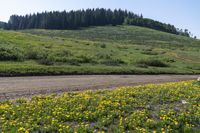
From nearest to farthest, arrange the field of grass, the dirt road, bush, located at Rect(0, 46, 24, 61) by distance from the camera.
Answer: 1. the field of grass
2. the dirt road
3. bush, located at Rect(0, 46, 24, 61)

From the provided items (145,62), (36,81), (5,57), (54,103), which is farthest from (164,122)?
(145,62)

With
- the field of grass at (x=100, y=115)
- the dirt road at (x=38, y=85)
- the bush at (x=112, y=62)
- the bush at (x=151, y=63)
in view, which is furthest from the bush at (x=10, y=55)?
the field of grass at (x=100, y=115)

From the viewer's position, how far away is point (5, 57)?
114 feet

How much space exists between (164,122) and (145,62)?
34.4m

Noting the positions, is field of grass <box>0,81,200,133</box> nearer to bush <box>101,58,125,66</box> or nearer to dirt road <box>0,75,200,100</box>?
dirt road <box>0,75,200,100</box>

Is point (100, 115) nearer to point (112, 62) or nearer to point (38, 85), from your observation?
point (38, 85)

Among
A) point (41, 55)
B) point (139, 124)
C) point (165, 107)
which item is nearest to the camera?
point (139, 124)

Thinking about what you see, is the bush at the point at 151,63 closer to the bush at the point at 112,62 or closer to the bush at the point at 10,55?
the bush at the point at 112,62

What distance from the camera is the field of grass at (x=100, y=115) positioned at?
12922mm

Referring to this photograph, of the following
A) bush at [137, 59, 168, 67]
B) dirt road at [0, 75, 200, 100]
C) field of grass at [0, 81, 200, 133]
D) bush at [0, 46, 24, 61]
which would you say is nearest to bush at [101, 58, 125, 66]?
bush at [137, 59, 168, 67]

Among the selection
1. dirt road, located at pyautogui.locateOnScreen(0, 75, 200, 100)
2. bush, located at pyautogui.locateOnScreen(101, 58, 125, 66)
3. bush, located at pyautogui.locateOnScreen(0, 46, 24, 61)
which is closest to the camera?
dirt road, located at pyautogui.locateOnScreen(0, 75, 200, 100)

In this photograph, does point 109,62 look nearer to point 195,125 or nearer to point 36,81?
point 36,81

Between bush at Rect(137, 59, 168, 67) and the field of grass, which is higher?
bush at Rect(137, 59, 168, 67)

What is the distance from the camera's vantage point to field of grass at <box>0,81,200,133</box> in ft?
42.4
